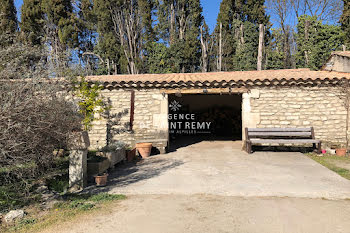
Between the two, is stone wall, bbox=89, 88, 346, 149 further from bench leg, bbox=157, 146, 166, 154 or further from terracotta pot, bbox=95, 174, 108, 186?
terracotta pot, bbox=95, 174, 108, 186

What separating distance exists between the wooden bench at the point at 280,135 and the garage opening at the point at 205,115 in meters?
5.09

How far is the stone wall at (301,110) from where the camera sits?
27.6ft

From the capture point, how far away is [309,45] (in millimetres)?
17453

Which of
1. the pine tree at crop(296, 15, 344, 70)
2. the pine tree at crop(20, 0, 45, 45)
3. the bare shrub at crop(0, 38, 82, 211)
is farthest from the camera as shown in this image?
the pine tree at crop(20, 0, 45, 45)

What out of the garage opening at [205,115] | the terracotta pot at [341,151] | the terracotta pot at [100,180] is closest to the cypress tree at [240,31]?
the garage opening at [205,115]

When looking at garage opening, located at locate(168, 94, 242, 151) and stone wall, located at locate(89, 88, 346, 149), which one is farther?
garage opening, located at locate(168, 94, 242, 151)

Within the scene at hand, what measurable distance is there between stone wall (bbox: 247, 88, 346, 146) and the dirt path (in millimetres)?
4729

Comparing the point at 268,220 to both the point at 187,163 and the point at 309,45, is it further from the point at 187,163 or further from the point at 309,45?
the point at 309,45

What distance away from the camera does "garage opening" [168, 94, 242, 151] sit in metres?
13.7

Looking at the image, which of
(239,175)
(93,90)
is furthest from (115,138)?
(239,175)

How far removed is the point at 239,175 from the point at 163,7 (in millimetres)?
20834

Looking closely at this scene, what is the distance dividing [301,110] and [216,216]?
6197 mm

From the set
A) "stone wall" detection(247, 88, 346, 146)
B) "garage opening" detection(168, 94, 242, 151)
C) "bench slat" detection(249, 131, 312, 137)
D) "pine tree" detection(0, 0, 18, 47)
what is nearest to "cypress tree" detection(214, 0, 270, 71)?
"garage opening" detection(168, 94, 242, 151)

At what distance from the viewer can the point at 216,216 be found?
3.56 m
